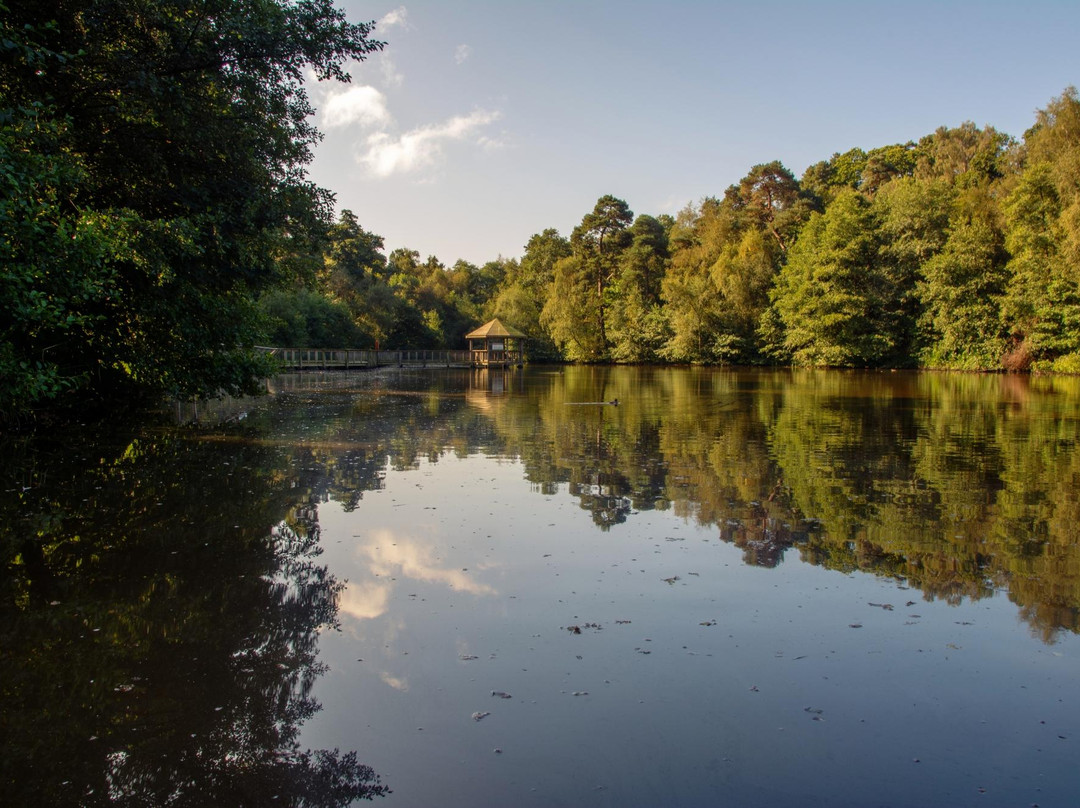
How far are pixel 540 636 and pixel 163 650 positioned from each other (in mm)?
2402

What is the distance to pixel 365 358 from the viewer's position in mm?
54969

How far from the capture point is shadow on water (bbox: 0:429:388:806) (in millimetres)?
3225

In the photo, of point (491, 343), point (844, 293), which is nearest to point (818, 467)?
point (844, 293)

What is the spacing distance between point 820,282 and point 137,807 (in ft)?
174

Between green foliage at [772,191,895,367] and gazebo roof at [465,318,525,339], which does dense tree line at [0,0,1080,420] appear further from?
gazebo roof at [465,318,525,339]

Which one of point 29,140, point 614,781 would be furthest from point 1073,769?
point 29,140

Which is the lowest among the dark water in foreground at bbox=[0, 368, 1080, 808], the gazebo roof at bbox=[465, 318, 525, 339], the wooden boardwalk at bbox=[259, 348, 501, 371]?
the dark water in foreground at bbox=[0, 368, 1080, 808]

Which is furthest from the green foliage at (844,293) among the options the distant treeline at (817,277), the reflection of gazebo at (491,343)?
the reflection of gazebo at (491,343)

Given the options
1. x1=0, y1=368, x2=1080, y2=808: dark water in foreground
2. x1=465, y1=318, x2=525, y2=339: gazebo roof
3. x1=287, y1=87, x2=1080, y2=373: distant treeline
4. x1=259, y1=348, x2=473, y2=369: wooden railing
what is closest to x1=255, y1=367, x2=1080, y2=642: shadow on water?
x1=0, y1=368, x2=1080, y2=808: dark water in foreground

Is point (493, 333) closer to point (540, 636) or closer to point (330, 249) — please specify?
point (330, 249)

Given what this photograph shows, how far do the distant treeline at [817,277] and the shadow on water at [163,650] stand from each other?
2097cm

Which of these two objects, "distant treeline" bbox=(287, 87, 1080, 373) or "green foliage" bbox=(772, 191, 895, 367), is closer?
"distant treeline" bbox=(287, 87, 1080, 373)

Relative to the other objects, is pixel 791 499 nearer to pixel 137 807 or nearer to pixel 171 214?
pixel 137 807

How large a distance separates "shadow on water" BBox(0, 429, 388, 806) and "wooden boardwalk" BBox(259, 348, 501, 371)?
113 ft
